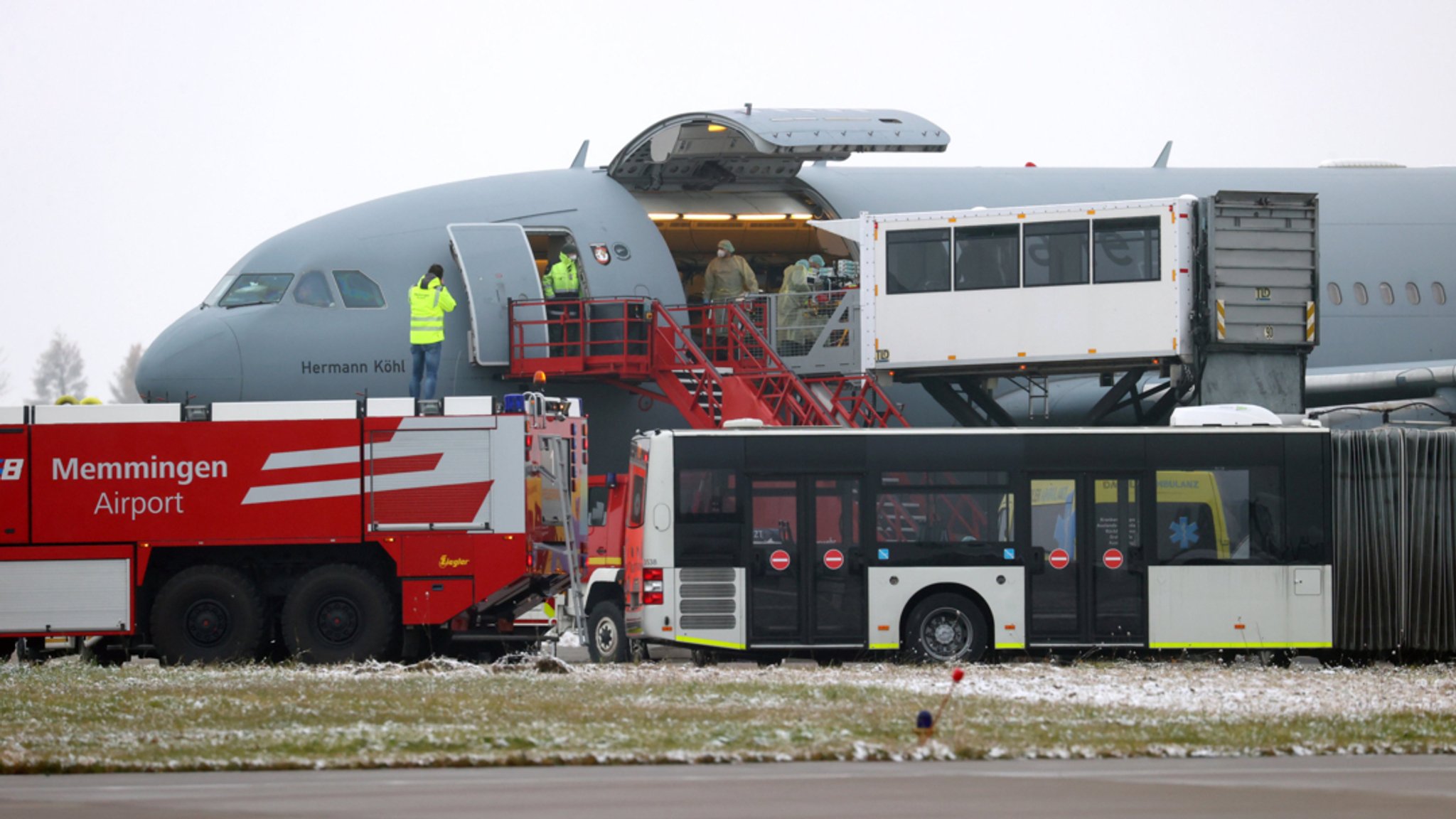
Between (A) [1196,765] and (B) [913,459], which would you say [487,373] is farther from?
(A) [1196,765]

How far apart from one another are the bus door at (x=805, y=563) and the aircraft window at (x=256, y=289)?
27.0 feet

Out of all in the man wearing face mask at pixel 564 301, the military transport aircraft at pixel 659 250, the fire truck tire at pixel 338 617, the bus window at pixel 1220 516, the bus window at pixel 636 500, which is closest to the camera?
the bus window at pixel 1220 516

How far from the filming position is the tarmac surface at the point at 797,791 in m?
9.48

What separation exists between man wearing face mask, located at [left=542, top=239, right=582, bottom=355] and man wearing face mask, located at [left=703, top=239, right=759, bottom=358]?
2.30 metres

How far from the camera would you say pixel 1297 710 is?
13.8m

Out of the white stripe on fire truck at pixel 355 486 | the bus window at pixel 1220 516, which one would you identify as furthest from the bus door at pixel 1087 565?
the white stripe on fire truck at pixel 355 486

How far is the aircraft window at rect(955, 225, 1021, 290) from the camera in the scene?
78.8 feet

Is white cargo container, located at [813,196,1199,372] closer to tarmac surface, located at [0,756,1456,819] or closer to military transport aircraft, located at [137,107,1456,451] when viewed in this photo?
military transport aircraft, located at [137,107,1456,451]

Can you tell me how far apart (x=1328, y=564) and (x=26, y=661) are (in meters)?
13.2

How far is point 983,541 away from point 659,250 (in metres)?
8.57

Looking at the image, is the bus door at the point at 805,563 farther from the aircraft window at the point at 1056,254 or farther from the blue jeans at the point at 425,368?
the aircraft window at the point at 1056,254

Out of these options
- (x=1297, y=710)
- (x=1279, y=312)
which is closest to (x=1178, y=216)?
(x=1279, y=312)

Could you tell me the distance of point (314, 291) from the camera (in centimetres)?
2434

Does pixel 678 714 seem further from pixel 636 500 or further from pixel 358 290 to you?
pixel 358 290
